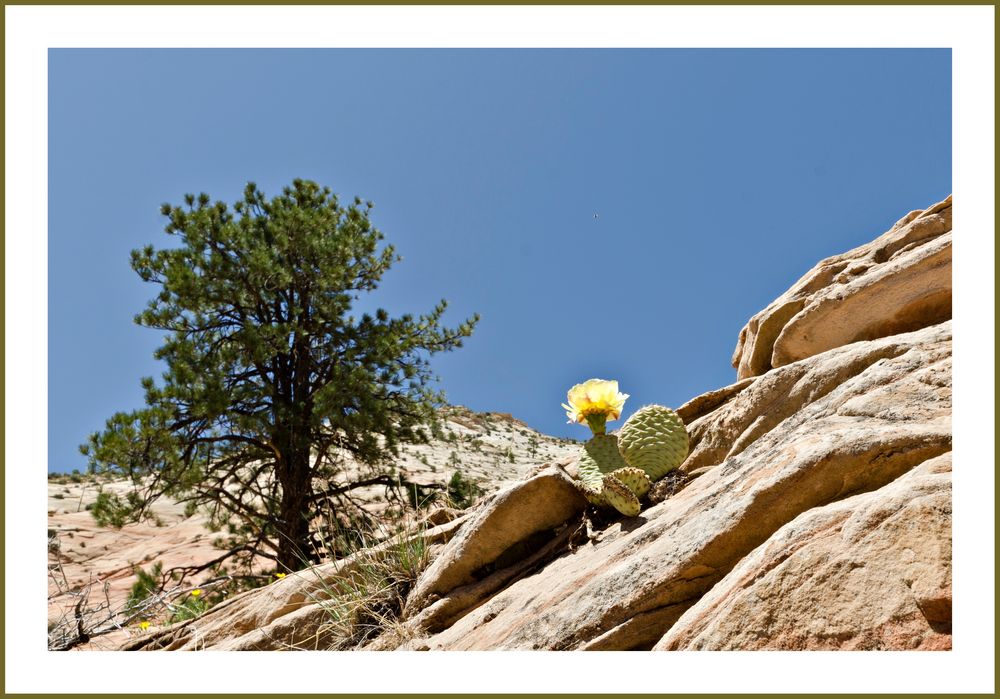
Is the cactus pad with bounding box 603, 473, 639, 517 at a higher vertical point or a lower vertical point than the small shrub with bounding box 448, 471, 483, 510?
higher

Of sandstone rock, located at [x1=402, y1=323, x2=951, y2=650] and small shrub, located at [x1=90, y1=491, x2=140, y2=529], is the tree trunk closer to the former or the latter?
small shrub, located at [x1=90, y1=491, x2=140, y2=529]

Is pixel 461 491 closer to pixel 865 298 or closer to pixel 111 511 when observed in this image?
pixel 111 511

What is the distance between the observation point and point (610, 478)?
3.34 meters

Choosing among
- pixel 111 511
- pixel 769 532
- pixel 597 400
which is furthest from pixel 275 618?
pixel 111 511

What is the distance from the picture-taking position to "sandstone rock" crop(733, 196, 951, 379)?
3893 millimetres

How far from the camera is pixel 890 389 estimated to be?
2.71 meters

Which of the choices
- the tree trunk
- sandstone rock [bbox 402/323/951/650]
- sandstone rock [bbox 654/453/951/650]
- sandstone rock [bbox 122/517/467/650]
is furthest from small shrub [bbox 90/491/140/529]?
sandstone rock [bbox 654/453/951/650]

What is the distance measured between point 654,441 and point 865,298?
172 cm

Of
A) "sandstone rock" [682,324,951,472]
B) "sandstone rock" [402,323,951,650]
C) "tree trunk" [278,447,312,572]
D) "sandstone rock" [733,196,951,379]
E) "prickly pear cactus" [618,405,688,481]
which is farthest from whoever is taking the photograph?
"tree trunk" [278,447,312,572]

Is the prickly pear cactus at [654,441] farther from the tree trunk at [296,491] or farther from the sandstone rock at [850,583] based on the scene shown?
the tree trunk at [296,491]

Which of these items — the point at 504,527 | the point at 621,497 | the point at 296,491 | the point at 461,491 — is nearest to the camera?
the point at 621,497

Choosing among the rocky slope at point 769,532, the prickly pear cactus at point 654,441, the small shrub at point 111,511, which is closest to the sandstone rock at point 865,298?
the rocky slope at point 769,532

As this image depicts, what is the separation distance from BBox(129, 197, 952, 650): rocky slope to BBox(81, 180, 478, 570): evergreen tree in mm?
4663
